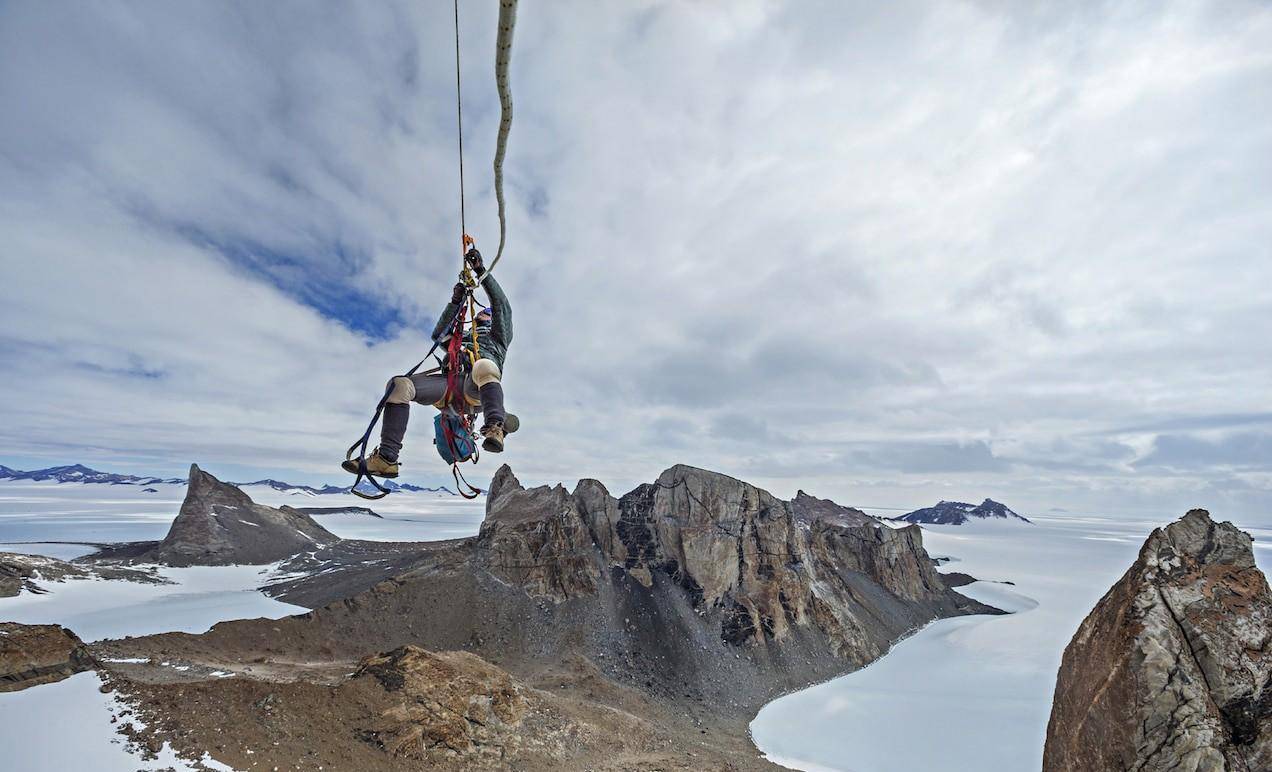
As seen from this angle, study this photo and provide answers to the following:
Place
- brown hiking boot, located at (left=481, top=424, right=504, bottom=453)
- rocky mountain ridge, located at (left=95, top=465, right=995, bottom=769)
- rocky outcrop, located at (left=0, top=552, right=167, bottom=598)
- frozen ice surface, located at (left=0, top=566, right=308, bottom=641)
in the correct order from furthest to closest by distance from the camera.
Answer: rocky outcrop, located at (left=0, top=552, right=167, bottom=598)
frozen ice surface, located at (left=0, top=566, right=308, bottom=641)
rocky mountain ridge, located at (left=95, top=465, right=995, bottom=769)
brown hiking boot, located at (left=481, top=424, right=504, bottom=453)

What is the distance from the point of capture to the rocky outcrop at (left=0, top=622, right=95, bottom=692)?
1463 cm

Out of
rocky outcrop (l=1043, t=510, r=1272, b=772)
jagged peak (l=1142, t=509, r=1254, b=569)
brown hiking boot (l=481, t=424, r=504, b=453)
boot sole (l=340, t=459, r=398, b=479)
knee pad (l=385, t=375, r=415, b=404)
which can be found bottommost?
rocky outcrop (l=1043, t=510, r=1272, b=772)

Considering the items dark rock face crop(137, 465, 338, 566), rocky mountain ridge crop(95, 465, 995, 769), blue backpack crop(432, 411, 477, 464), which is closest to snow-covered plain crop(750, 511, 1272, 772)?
rocky mountain ridge crop(95, 465, 995, 769)

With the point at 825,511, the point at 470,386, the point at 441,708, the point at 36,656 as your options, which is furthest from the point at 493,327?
the point at 825,511

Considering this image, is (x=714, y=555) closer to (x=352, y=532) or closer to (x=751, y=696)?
(x=751, y=696)

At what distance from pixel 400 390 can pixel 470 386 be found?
93 centimetres

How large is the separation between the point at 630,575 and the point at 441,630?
21132 millimetres

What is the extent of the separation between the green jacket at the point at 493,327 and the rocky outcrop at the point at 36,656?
18499 mm

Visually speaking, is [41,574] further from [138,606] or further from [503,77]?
[503,77]

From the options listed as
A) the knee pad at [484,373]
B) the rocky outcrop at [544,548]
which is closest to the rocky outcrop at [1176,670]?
the knee pad at [484,373]

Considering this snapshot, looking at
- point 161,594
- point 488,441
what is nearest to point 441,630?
point 161,594

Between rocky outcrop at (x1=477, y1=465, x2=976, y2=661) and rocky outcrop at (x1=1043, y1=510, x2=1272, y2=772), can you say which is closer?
rocky outcrop at (x1=1043, y1=510, x2=1272, y2=772)

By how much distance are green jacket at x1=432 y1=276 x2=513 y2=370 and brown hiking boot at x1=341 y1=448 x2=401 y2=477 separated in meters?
1.92

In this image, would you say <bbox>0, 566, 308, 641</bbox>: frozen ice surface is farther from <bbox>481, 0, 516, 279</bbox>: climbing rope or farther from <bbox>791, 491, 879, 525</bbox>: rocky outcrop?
<bbox>791, 491, 879, 525</bbox>: rocky outcrop
